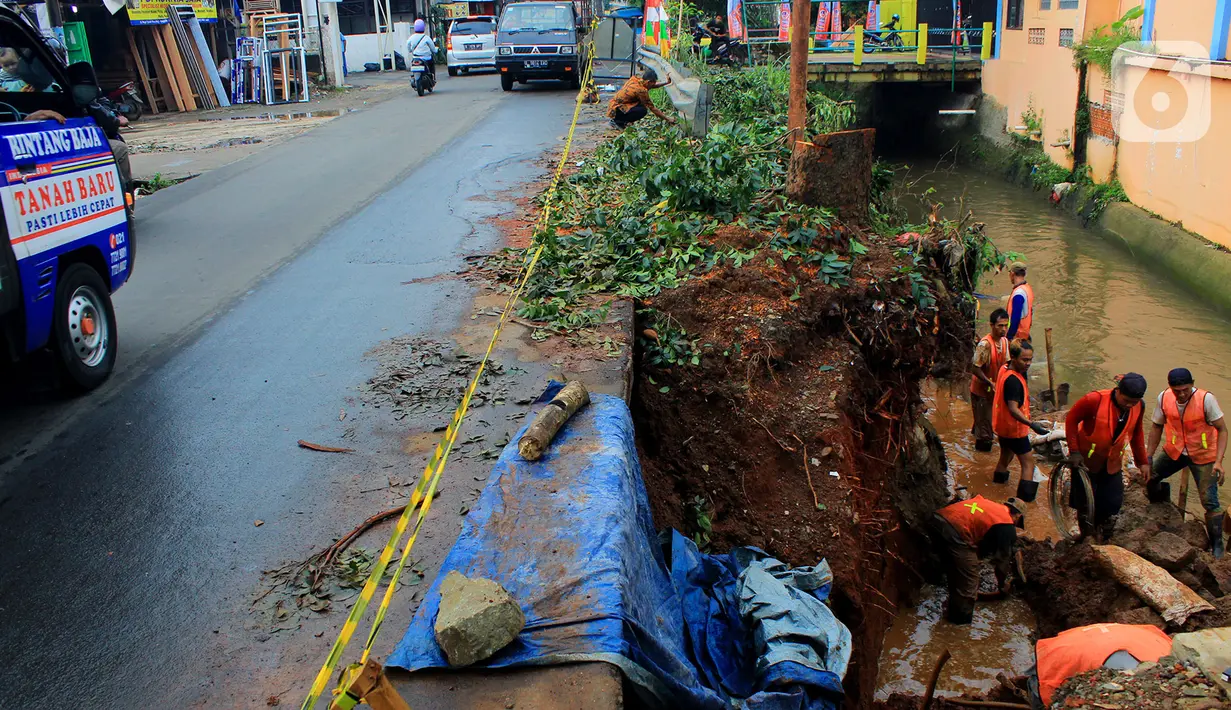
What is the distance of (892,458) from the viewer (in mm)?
7816

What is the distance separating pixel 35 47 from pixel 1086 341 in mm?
12450

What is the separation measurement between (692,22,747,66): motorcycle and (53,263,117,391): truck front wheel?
17.8 metres

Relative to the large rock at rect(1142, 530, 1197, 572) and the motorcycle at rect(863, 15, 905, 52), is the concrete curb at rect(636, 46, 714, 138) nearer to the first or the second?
the large rock at rect(1142, 530, 1197, 572)

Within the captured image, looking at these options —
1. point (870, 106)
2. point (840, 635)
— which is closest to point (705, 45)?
point (870, 106)

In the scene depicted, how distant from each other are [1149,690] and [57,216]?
258 inches

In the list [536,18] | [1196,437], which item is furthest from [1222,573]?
[536,18]

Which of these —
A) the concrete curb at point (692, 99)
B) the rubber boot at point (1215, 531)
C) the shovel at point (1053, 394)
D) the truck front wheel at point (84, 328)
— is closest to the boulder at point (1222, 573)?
the rubber boot at point (1215, 531)

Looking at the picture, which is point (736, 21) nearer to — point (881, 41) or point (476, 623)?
point (881, 41)

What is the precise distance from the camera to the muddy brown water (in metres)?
7.13

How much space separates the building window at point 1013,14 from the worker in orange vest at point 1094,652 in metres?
21.3

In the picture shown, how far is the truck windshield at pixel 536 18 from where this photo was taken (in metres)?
23.9

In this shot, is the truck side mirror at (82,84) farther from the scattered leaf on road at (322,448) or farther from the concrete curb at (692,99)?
the concrete curb at (692,99)

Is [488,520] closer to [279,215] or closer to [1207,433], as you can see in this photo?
[1207,433]

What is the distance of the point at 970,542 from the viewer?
7.23 metres
